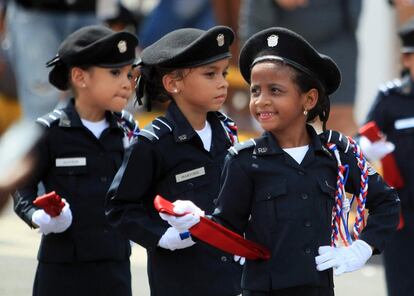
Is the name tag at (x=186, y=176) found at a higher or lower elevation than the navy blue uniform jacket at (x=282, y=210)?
higher

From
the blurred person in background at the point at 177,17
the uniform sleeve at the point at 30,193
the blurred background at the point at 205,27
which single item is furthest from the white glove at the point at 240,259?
the blurred person in background at the point at 177,17

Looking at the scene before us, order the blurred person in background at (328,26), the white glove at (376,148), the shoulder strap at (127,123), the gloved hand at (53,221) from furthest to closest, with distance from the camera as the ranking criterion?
the blurred person in background at (328,26) < the white glove at (376,148) < the shoulder strap at (127,123) < the gloved hand at (53,221)

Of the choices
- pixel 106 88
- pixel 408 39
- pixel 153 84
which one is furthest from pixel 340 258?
pixel 408 39

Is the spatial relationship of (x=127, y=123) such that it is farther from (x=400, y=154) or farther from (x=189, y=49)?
(x=400, y=154)

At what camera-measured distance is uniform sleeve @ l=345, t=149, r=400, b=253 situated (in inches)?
206

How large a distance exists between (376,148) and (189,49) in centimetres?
174

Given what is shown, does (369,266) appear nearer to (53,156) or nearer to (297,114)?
(53,156)

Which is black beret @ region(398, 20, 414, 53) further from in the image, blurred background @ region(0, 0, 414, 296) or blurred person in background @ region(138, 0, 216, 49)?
blurred person in background @ region(138, 0, 216, 49)

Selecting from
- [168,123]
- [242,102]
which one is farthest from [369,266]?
[168,123]

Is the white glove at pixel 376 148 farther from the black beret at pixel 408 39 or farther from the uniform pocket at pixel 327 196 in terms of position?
the uniform pocket at pixel 327 196

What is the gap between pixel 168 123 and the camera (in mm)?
5777

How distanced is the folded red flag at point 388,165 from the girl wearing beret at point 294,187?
183 cm

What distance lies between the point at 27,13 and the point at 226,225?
485 centimetres

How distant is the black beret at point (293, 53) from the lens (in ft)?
17.2
